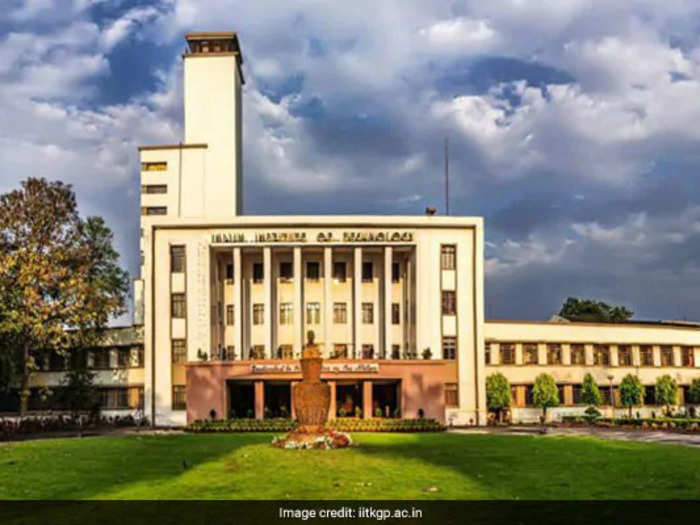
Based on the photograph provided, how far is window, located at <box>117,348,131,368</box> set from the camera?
2440 inches

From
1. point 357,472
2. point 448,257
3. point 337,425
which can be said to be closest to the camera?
point 357,472

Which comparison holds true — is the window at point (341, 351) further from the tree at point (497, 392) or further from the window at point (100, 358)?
the window at point (100, 358)

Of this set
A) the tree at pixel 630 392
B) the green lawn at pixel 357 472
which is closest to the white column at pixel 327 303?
the tree at pixel 630 392

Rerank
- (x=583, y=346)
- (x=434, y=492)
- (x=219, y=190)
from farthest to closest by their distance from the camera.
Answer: (x=219, y=190)
(x=583, y=346)
(x=434, y=492)

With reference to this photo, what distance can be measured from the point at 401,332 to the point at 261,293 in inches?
435

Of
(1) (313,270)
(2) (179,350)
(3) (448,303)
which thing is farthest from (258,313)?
(3) (448,303)

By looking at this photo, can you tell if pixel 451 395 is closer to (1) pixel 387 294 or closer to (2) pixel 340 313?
(1) pixel 387 294

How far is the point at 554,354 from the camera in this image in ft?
210

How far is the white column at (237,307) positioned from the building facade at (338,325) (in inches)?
3.8

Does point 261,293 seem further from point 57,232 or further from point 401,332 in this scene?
point 57,232

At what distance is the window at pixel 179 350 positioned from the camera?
58.0 m

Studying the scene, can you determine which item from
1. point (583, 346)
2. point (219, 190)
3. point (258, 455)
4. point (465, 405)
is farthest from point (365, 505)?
point (219, 190)

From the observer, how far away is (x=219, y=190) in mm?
70875

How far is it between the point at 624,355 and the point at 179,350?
118 feet
